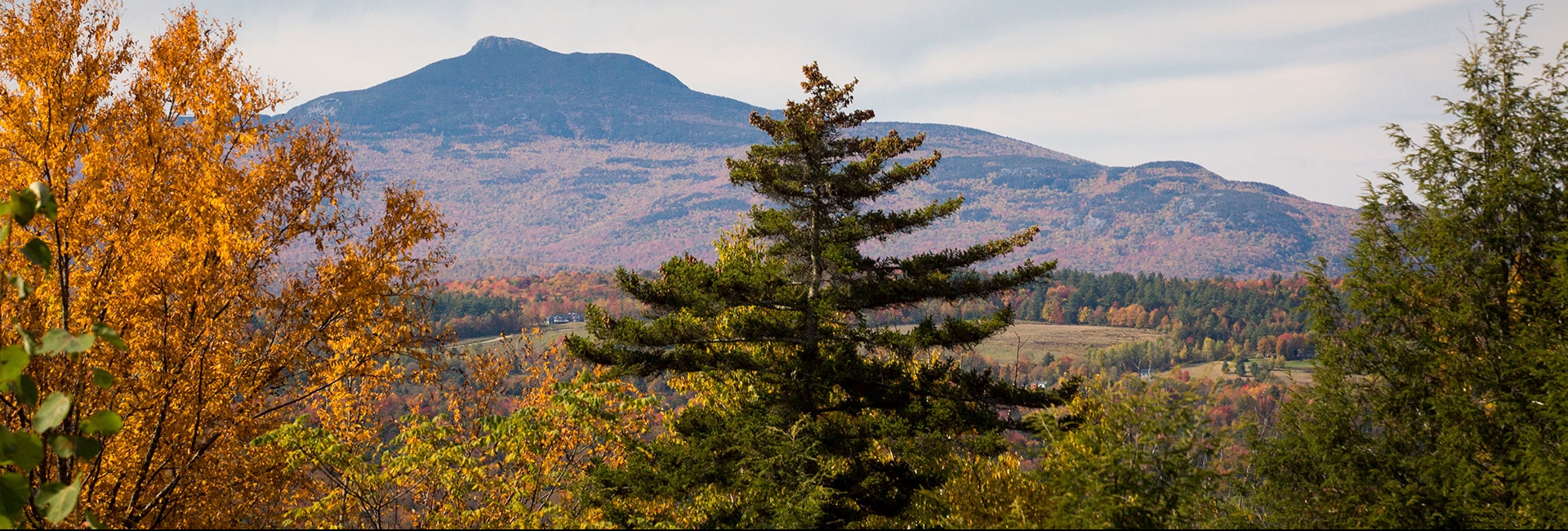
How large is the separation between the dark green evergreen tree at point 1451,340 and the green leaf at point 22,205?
14.5m

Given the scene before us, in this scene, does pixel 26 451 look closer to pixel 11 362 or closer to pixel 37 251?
pixel 11 362

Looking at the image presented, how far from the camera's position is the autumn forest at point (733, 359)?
909 cm

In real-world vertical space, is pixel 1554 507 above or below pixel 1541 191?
below

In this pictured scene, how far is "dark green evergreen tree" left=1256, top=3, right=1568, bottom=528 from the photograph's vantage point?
13977 mm

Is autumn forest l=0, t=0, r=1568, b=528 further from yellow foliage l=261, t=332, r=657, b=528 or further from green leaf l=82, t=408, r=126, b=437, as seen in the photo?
green leaf l=82, t=408, r=126, b=437

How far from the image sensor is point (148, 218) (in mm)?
10062

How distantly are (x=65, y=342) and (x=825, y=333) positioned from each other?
14482 millimetres

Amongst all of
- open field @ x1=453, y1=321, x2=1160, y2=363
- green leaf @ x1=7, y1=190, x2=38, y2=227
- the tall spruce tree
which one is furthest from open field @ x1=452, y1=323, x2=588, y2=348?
green leaf @ x1=7, y1=190, x2=38, y2=227

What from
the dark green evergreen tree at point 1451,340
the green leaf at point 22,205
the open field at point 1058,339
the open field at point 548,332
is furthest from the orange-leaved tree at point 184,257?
the open field at point 1058,339

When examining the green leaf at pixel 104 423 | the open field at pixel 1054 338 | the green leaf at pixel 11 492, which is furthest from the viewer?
the open field at pixel 1054 338

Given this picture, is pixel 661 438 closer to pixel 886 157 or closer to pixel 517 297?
pixel 886 157

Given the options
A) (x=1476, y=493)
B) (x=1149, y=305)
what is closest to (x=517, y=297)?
(x=1149, y=305)

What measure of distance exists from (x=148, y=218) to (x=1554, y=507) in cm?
1772

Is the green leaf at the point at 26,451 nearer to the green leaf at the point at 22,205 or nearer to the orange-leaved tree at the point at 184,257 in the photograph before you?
the green leaf at the point at 22,205
